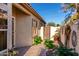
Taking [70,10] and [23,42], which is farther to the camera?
[23,42]

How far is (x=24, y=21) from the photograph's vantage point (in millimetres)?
12367

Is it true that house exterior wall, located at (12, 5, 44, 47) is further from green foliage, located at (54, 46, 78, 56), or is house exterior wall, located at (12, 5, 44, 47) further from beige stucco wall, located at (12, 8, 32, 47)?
green foliage, located at (54, 46, 78, 56)

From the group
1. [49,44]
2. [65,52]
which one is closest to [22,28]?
[49,44]

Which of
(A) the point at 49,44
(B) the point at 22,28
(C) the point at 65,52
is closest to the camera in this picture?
(C) the point at 65,52

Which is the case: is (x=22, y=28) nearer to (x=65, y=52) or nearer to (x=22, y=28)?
(x=22, y=28)

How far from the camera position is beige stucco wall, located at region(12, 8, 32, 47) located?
12210 millimetres

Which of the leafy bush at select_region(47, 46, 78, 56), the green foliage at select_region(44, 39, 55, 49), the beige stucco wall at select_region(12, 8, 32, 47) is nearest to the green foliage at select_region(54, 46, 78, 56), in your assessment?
the leafy bush at select_region(47, 46, 78, 56)

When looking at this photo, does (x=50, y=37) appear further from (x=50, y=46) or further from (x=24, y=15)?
(x=24, y=15)

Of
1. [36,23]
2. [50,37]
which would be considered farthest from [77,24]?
[36,23]

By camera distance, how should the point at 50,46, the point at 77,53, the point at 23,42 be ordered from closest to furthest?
the point at 77,53
the point at 50,46
the point at 23,42

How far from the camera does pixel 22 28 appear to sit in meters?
12.1

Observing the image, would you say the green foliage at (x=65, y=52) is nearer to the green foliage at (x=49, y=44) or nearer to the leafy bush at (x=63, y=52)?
the leafy bush at (x=63, y=52)

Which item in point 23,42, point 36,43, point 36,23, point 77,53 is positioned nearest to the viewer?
point 77,53

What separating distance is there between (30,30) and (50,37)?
3081 mm
